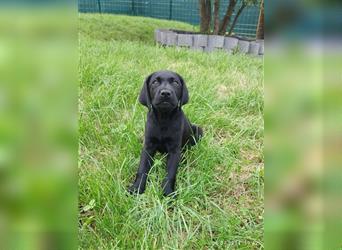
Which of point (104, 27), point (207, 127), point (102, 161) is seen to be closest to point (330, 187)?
point (102, 161)

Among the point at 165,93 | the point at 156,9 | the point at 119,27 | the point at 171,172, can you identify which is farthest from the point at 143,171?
the point at 156,9

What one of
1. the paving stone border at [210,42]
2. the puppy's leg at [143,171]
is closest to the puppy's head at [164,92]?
the puppy's leg at [143,171]

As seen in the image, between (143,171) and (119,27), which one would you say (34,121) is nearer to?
(143,171)

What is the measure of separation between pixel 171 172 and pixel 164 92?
1.66 feet

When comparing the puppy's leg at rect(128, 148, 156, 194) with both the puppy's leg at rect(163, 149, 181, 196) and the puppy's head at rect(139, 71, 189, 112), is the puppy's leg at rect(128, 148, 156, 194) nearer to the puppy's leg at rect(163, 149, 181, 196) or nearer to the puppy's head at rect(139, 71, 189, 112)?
the puppy's leg at rect(163, 149, 181, 196)

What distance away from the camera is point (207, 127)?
309 centimetres

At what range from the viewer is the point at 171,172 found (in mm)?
2355

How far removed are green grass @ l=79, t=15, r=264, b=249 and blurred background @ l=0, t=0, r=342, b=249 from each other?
119 centimetres

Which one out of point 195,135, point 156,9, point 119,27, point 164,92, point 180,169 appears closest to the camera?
point 164,92

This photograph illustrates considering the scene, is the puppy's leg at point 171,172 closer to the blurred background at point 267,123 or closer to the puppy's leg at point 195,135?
the puppy's leg at point 195,135

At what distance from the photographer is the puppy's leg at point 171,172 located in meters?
2.26

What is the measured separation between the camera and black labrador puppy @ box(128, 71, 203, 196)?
2.36m

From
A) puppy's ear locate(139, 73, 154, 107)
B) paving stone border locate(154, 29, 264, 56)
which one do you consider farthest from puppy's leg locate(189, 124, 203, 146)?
paving stone border locate(154, 29, 264, 56)

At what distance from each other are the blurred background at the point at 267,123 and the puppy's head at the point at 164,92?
171 cm
